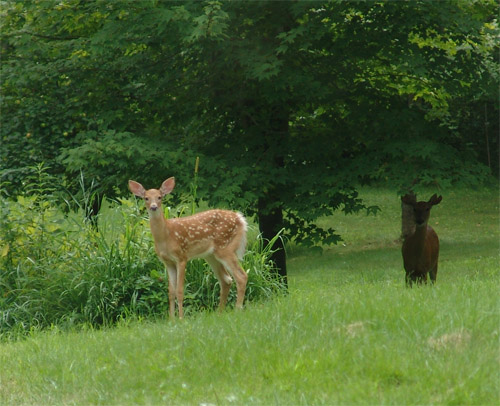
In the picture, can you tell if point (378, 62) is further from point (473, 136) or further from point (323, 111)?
point (473, 136)

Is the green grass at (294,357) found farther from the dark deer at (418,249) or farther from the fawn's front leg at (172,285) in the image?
the dark deer at (418,249)

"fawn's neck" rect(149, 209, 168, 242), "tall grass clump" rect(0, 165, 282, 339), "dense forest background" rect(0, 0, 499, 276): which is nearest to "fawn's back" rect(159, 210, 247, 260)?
"fawn's neck" rect(149, 209, 168, 242)

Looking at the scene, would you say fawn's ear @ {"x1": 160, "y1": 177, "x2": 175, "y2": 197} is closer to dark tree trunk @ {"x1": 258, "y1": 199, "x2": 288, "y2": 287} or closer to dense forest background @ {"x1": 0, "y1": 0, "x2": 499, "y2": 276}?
dense forest background @ {"x1": 0, "y1": 0, "x2": 499, "y2": 276}

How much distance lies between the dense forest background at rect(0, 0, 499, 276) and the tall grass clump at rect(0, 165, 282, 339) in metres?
2.50

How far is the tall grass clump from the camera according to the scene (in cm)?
908

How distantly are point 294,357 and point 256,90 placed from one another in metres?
8.89

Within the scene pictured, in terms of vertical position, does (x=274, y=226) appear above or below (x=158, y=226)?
below

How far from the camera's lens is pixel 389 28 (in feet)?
43.3

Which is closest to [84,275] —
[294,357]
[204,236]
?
[204,236]

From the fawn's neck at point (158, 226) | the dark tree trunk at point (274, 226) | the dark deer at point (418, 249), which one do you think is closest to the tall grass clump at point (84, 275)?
the fawn's neck at point (158, 226)

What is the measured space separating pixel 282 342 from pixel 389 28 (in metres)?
8.51

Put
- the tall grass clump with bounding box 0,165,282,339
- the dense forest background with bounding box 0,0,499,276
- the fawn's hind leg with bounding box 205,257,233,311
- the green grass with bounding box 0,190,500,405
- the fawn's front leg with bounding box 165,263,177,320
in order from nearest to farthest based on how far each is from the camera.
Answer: the green grass with bounding box 0,190,500,405, the fawn's front leg with bounding box 165,263,177,320, the fawn's hind leg with bounding box 205,257,233,311, the tall grass clump with bounding box 0,165,282,339, the dense forest background with bounding box 0,0,499,276

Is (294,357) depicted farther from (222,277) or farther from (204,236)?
(222,277)

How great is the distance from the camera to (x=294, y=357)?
222 inches
